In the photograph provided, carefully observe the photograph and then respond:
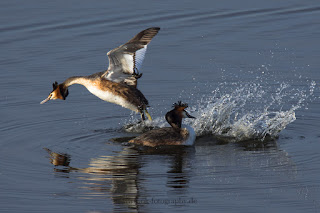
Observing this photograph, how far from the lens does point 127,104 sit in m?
12.0

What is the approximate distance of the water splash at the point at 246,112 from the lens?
1106 centimetres

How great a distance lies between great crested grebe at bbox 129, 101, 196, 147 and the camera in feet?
35.0

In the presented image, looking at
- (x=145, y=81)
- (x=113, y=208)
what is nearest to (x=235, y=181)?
(x=113, y=208)

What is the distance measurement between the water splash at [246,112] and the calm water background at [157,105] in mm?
102

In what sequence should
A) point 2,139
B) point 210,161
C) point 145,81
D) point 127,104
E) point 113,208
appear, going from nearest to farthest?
1. point 113,208
2. point 210,161
3. point 2,139
4. point 127,104
5. point 145,81

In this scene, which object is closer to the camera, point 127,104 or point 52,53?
point 127,104

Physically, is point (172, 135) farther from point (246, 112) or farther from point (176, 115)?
point (246, 112)

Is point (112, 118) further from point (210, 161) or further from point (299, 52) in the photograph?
point (299, 52)

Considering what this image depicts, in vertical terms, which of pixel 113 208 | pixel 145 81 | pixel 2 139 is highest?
pixel 145 81

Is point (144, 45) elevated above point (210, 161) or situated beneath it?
elevated above

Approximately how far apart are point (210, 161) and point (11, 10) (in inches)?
380

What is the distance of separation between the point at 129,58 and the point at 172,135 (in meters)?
1.59

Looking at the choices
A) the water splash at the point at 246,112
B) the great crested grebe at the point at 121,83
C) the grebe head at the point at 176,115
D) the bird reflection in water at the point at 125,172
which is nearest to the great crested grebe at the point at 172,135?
the grebe head at the point at 176,115

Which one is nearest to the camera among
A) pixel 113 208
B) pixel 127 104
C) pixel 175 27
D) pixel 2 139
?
pixel 113 208
